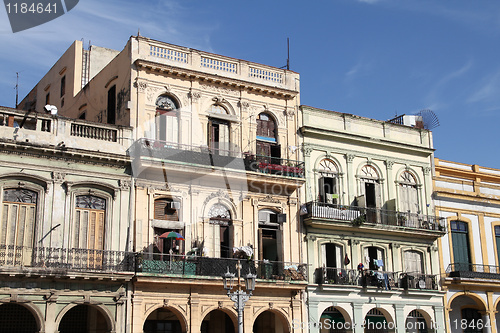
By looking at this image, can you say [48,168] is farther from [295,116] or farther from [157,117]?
[295,116]

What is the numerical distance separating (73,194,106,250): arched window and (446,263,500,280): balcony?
16766 millimetres

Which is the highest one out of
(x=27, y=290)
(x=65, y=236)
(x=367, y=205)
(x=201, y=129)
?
(x=201, y=129)

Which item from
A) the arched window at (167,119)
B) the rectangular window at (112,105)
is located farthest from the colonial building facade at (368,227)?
the rectangular window at (112,105)

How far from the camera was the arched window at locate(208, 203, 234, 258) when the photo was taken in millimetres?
26562

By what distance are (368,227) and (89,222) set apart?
40.1 ft

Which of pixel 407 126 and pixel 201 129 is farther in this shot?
pixel 407 126

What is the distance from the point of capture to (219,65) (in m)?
28.5

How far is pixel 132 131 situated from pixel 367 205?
11766 mm

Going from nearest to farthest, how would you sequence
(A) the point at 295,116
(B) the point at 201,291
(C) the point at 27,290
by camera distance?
(C) the point at 27,290
(B) the point at 201,291
(A) the point at 295,116

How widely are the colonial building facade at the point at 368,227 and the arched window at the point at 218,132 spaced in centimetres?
372

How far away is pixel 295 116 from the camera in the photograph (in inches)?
1176

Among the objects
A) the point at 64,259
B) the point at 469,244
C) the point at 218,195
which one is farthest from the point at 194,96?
the point at 469,244

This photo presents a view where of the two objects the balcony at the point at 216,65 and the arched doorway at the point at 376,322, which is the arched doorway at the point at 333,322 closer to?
the arched doorway at the point at 376,322

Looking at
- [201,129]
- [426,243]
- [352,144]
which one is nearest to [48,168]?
[201,129]
